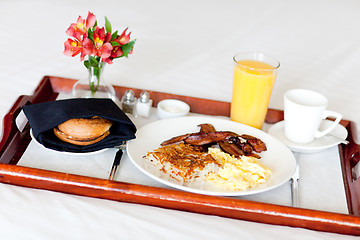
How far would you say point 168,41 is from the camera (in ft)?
6.06

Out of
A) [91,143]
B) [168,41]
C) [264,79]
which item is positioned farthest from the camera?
[168,41]

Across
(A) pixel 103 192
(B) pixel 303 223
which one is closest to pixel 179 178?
(A) pixel 103 192

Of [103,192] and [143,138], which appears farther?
[143,138]

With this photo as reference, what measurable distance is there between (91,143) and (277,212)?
44 cm

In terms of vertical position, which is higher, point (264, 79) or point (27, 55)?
point (264, 79)

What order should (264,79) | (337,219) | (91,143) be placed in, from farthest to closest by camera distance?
1. (264,79)
2. (91,143)
3. (337,219)

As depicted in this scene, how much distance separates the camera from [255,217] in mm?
909

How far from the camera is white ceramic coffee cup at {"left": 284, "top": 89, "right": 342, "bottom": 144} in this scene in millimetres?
1122

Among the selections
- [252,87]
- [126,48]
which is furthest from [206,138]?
[126,48]

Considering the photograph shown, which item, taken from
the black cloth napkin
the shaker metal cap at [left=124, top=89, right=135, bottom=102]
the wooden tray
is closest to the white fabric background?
the wooden tray

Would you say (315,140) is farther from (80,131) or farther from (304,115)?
(80,131)

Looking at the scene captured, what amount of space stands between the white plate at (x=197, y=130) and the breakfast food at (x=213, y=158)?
2 cm

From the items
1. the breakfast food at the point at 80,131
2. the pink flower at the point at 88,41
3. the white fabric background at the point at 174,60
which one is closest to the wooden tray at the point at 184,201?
the white fabric background at the point at 174,60

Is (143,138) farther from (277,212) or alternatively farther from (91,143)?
(277,212)
